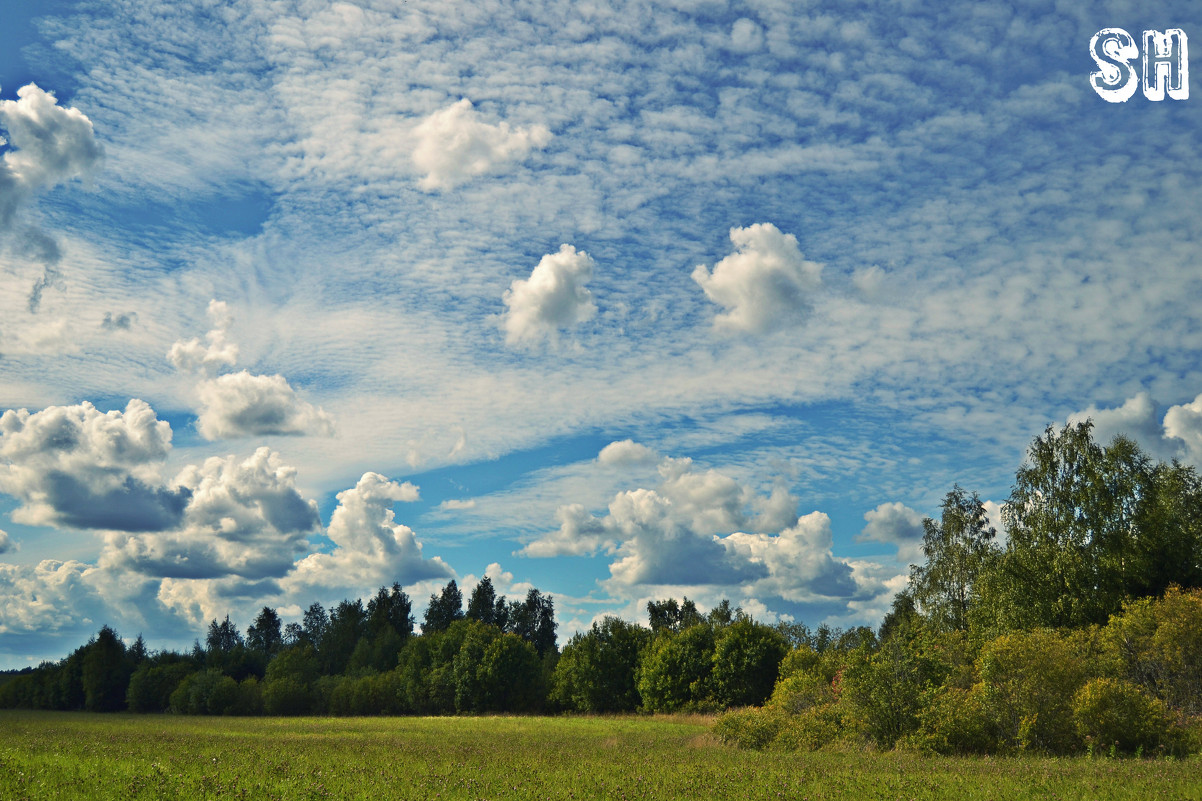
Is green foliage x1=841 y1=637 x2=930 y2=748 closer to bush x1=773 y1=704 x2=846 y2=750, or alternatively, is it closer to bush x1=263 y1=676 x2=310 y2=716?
bush x1=773 y1=704 x2=846 y2=750

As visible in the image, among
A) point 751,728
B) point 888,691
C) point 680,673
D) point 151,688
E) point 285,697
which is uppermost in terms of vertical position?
point 888,691

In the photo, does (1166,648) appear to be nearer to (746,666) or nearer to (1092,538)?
(1092,538)

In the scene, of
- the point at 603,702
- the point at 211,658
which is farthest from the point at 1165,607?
the point at 211,658

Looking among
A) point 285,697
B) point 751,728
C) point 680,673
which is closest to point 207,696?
point 285,697

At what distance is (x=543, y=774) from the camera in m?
26.4

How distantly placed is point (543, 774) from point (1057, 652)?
21742 millimetres

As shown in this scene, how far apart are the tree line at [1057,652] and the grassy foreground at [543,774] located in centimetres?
325

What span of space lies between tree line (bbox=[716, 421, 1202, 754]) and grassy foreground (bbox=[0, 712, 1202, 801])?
325 cm

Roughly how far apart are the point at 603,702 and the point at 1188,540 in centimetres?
5883

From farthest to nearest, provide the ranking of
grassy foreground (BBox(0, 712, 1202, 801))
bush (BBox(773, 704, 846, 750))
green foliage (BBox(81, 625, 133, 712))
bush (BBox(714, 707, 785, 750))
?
green foliage (BBox(81, 625, 133, 712)), bush (BBox(714, 707, 785, 750)), bush (BBox(773, 704, 846, 750)), grassy foreground (BBox(0, 712, 1202, 801))

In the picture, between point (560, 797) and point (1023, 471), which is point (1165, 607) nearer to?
point (1023, 471)

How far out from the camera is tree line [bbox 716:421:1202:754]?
3116 cm

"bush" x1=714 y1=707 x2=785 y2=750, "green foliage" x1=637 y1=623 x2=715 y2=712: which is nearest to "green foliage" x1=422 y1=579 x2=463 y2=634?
"green foliage" x1=637 y1=623 x2=715 y2=712

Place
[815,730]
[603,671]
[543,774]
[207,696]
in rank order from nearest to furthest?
[543,774]
[815,730]
[603,671]
[207,696]
